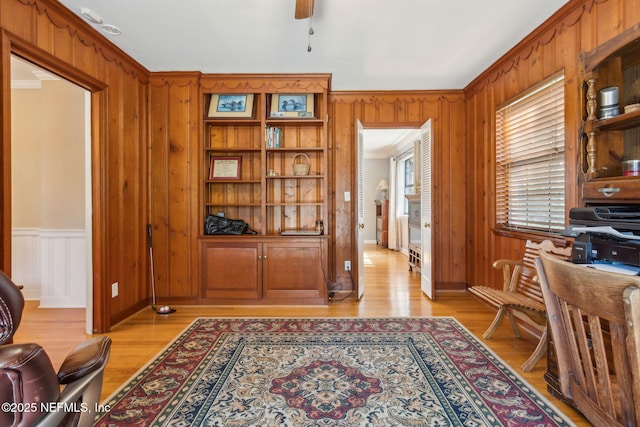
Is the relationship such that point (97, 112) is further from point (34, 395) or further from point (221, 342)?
point (34, 395)

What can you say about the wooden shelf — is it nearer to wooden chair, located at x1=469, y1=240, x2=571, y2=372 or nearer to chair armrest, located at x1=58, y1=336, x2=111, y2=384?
wooden chair, located at x1=469, y1=240, x2=571, y2=372

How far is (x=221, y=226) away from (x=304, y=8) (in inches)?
98.1

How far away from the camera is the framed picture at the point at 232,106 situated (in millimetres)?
3703

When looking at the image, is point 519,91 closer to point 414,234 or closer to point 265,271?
point 414,234

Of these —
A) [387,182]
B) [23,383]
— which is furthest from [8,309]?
[387,182]

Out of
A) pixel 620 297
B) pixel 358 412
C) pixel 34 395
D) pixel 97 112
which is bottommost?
pixel 358 412

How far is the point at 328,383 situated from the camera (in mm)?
1983

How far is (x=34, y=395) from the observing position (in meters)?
0.72

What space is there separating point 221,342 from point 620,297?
2560 mm

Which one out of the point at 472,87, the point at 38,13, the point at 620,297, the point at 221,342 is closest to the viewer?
the point at 620,297

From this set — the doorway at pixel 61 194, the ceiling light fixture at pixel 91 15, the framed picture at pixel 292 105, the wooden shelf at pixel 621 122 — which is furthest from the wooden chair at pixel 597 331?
the doorway at pixel 61 194

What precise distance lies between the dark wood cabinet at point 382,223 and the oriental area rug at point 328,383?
552 centimetres

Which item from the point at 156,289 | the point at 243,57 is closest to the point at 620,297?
the point at 243,57

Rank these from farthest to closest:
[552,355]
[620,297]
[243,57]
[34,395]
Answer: [243,57]
[552,355]
[620,297]
[34,395]
